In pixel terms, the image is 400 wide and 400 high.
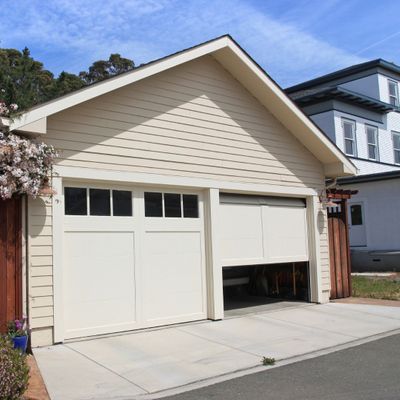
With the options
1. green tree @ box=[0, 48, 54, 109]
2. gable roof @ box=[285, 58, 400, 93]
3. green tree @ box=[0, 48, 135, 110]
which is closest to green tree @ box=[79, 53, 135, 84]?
green tree @ box=[0, 48, 135, 110]

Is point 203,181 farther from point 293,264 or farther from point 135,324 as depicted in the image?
point 293,264

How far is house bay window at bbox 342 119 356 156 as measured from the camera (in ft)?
75.4

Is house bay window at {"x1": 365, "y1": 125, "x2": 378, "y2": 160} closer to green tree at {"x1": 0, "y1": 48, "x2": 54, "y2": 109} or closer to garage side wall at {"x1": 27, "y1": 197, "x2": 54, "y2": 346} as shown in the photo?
green tree at {"x1": 0, "y1": 48, "x2": 54, "y2": 109}

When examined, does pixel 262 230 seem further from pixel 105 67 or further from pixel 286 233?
pixel 105 67

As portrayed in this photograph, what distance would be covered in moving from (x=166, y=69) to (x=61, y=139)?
93.1 inches

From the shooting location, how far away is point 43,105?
739 cm

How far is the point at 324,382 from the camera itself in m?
5.85

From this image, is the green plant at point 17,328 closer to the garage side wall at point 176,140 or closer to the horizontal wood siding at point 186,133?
the garage side wall at point 176,140

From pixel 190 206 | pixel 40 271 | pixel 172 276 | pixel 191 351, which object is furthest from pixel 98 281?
pixel 190 206

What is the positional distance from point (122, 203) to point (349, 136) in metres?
16.9

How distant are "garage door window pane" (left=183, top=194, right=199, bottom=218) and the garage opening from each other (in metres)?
2.64

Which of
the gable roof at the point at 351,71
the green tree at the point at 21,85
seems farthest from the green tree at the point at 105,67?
the gable roof at the point at 351,71

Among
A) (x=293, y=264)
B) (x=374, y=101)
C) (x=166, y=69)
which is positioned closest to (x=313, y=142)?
(x=293, y=264)

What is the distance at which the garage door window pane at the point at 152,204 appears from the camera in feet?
29.7
